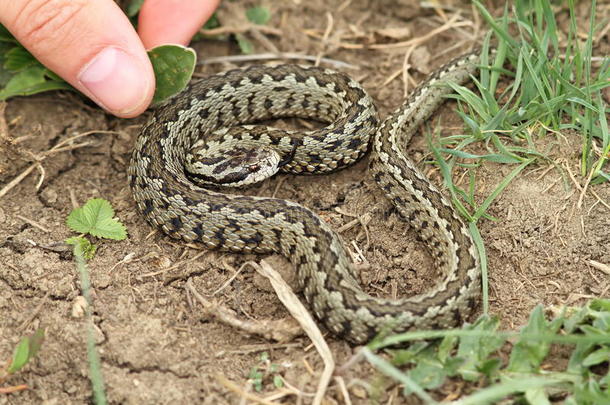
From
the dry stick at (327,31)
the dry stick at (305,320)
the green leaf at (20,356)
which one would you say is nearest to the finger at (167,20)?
the dry stick at (327,31)

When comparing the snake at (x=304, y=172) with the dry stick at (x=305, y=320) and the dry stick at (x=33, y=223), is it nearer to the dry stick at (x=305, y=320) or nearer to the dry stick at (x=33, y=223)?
the dry stick at (x=305, y=320)

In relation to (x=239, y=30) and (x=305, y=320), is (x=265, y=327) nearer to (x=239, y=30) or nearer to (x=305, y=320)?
(x=305, y=320)

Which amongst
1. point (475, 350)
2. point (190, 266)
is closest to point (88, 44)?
point (190, 266)

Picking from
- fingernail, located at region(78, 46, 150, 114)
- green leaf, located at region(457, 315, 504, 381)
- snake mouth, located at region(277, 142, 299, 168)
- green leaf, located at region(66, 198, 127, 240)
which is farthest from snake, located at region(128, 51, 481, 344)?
fingernail, located at region(78, 46, 150, 114)

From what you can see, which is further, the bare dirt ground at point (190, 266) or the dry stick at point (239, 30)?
the dry stick at point (239, 30)

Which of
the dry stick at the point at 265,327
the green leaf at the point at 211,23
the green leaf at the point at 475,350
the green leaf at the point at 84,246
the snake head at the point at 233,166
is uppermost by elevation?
the green leaf at the point at 211,23
